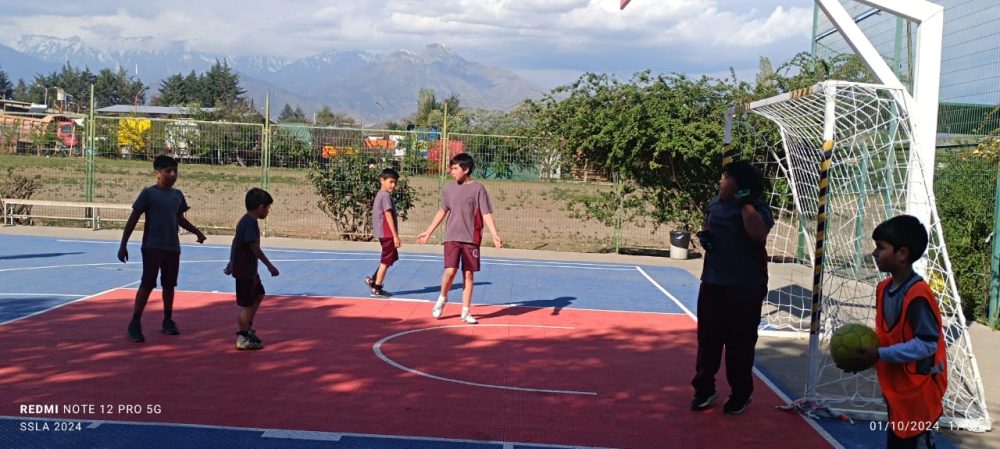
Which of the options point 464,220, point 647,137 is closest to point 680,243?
point 647,137

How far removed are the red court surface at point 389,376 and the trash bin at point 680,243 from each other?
8.43 meters

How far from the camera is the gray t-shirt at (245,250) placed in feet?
28.0

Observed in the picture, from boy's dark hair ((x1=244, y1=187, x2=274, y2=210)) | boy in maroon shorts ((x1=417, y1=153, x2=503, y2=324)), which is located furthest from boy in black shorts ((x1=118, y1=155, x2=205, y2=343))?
boy in maroon shorts ((x1=417, y1=153, x2=503, y2=324))

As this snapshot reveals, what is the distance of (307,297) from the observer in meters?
12.2

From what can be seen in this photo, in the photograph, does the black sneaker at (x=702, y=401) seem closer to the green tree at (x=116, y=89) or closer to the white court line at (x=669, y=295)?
the white court line at (x=669, y=295)

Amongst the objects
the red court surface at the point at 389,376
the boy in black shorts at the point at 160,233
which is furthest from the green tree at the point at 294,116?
the boy in black shorts at the point at 160,233

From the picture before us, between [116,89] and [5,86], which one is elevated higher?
[5,86]

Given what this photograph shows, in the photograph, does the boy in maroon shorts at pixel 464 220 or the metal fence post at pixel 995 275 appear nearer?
the boy in maroon shorts at pixel 464 220

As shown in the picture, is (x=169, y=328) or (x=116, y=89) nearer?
(x=169, y=328)

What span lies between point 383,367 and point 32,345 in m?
3.37

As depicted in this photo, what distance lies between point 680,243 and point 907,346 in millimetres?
15133

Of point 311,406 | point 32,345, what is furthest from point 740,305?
point 32,345

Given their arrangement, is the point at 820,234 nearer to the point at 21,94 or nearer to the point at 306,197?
the point at 306,197

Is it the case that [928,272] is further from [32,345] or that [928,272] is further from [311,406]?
[32,345]
